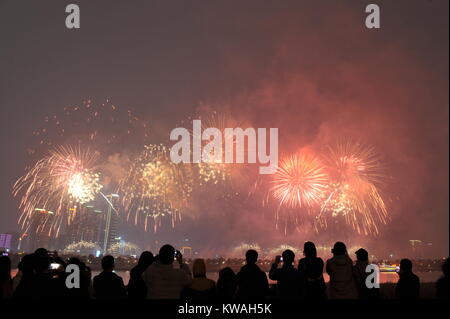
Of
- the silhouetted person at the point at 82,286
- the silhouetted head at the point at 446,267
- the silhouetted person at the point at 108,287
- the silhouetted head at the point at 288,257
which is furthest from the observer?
the silhouetted head at the point at 288,257

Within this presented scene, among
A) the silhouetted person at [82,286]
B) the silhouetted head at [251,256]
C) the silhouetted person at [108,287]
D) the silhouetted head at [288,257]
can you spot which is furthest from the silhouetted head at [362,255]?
the silhouetted person at [82,286]

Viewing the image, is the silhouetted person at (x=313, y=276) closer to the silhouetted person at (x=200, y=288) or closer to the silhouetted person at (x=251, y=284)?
the silhouetted person at (x=251, y=284)

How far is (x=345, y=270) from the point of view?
8.42 meters

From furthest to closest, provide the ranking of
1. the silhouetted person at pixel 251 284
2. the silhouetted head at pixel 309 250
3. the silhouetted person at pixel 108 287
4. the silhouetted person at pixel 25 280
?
1. the silhouetted head at pixel 309 250
2. the silhouetted person at pixel 108 287
3. the silhouetted person at pixel 251 284
4. the silhouetted person at pixel 25 280

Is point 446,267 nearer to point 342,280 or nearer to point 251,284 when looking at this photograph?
point 342,280

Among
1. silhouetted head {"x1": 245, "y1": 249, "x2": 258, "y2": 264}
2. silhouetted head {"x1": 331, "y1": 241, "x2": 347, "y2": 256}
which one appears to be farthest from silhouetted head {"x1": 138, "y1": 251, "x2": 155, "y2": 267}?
silhouetted head {"x1": 331, "y1": 241, "x2": 347, "y2": 256}

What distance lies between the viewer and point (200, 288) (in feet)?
22.6

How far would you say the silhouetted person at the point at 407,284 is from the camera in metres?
9.22

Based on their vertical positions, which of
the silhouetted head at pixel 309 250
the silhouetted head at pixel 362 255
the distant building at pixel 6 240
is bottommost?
the distant building at pixel 6 240

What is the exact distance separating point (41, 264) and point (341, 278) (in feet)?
23.0
